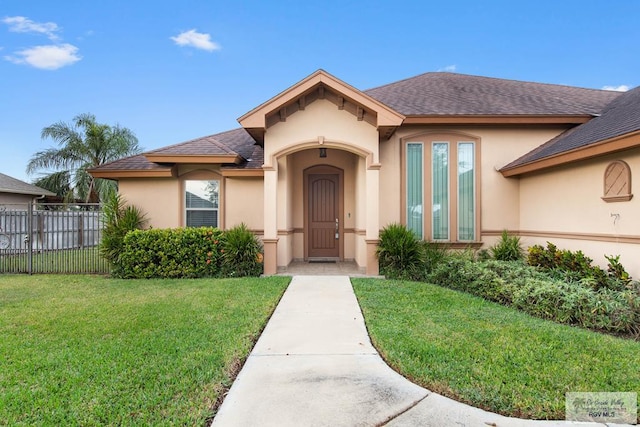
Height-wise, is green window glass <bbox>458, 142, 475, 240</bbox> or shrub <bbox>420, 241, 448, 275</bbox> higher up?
green window glass <bbox>458, 142, 475, 240</bbox>

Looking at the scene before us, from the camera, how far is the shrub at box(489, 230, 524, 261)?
8.67m

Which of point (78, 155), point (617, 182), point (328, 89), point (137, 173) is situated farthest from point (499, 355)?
point (78, 155)

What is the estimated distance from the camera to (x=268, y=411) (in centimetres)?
270

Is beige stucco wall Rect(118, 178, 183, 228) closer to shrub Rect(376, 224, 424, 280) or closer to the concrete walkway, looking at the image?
shrub Rect(376, 224, 424, 280)

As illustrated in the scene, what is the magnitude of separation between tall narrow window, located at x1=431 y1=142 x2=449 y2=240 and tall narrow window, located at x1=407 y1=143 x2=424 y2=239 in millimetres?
328

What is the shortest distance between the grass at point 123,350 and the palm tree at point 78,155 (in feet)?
54.6

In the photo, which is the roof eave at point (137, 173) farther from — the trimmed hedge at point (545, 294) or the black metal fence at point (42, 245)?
the trimmed hedge at point (545, 294)

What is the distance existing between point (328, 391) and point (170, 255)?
6.63 meters


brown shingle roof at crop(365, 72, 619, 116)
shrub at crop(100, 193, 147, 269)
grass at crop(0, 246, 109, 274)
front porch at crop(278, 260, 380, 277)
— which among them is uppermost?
brown shingle roof at crop(365, 72, 619, 116)

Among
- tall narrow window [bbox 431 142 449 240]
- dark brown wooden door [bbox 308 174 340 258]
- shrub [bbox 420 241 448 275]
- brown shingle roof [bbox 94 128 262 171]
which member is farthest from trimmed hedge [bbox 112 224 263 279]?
tall narrow window [bbox 431 142 449 240]

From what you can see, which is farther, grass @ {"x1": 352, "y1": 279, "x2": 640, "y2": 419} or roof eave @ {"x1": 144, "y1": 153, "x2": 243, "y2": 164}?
roof eave @ {"x1": 144, "y1": 153, "x2": 243, "y2": 164}

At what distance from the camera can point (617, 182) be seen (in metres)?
6.34

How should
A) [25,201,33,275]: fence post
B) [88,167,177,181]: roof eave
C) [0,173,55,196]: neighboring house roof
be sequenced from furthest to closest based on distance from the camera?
[0,173,55,196]: neighboring house roof → [88,167,177,181]: roof eave → [25,201,33,275]: fence post

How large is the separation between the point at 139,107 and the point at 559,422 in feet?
80.5
